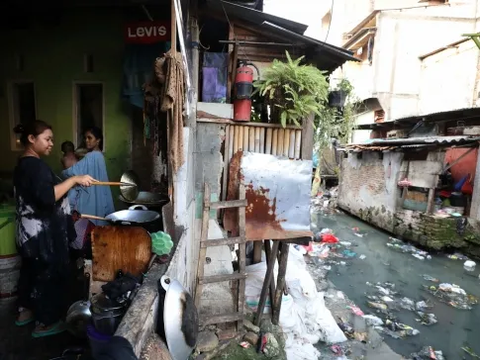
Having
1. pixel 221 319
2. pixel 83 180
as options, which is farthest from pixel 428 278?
pixel 83 180

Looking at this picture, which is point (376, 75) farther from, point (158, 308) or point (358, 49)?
point (158, 308)

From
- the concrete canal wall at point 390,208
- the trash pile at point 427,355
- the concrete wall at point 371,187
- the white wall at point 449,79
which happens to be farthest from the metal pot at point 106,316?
the white wall at point 449,79

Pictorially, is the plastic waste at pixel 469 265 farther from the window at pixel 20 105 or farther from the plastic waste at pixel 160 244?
the window at pixel 20 105

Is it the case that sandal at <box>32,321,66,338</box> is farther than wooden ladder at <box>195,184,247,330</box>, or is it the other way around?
wooden ladder at <box>195,184,247,330</box>

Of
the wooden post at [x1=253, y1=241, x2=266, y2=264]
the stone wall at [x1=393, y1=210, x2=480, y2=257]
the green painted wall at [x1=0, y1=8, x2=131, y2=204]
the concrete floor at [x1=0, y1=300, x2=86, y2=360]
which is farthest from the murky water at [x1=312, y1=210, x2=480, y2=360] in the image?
the green painted wall at [x1=0, y1=8, x2=131, y2=204]

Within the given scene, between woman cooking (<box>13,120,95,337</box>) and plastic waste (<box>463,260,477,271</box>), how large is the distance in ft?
35.2

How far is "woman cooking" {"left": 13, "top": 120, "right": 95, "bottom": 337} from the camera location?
2.72 m

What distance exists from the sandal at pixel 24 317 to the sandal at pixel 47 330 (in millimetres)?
273

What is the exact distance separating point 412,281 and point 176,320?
811cm

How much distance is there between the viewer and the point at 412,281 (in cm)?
827

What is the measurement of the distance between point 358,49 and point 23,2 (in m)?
22.3

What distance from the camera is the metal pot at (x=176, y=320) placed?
2.37 m

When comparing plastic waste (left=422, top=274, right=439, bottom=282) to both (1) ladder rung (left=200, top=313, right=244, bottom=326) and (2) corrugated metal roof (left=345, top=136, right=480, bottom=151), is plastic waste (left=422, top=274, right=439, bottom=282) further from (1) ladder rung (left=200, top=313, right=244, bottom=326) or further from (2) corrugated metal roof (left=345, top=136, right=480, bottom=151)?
(1) ladder rung (left=200, top=313, right=244, bottom=326)

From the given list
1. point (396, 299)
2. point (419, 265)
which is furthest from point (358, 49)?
point (396, 299)
